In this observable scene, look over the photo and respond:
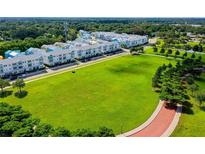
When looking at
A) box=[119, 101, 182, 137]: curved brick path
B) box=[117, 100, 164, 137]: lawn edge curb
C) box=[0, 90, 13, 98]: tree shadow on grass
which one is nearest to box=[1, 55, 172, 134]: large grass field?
box=[117, 100, 164, 137]: lawn edge curb

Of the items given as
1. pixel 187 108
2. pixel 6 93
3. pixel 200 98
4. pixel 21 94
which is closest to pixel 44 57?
pixel 6 93

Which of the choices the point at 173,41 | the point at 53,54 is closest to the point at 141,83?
the point at 53,54

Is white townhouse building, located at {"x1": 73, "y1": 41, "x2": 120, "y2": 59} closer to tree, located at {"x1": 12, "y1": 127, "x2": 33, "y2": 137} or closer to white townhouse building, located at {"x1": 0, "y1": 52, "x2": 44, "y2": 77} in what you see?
white townhouse building, located at {"x1": 0, "y1": 52, "x2": 44, "y2": 77}

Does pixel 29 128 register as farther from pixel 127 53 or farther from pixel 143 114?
pixel 127 53

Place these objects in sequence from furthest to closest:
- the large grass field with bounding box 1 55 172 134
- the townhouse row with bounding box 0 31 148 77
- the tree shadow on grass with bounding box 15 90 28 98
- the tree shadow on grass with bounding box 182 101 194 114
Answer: the townhouse row with bounding box 0 31 148 77 → the tree shadow on grass with bounding box 15 90 28 98 → the tree shadow on grass with bounding box 182 101 194 114 → the large grass field with bounding box 1 55 172 134

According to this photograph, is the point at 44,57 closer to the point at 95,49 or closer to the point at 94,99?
the point at 95,49
